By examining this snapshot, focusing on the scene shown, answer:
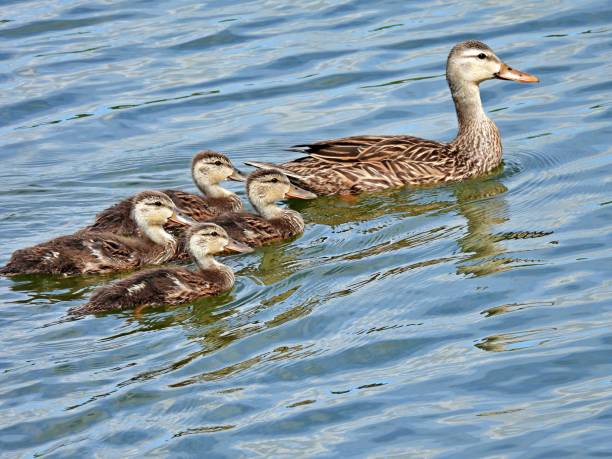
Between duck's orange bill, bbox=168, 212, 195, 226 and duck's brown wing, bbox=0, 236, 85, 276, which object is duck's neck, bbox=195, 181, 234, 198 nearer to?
duck's orange bill, bbox=168, 212, 195, 226

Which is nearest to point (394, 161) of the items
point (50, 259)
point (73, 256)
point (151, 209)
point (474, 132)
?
point (474, 132)

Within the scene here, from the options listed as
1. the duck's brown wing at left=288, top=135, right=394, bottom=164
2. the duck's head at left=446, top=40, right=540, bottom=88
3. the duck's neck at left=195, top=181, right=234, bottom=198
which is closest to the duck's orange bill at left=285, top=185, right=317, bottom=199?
the duck's brown wing at left=288, top=135, right=394, bottom=164

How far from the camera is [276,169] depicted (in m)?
11.1

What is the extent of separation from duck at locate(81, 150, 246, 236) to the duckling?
375 millimetres

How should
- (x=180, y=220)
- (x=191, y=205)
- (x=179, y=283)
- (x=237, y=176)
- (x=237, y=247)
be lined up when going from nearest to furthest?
(x=179, y=283)
(x=237, y=247)
(x=180, y=220)
(x=191, y=205)
(x=237, y=176)

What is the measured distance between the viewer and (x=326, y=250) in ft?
33.2

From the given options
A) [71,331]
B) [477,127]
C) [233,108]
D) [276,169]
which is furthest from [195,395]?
[233,108]

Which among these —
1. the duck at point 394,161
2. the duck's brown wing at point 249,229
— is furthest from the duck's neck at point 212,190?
the duck's brown wing at point 249,229

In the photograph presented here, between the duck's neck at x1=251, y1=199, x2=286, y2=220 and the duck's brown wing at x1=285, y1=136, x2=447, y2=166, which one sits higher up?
the duck's brown wing at x1=285, y1=136, x2=447, y2=166

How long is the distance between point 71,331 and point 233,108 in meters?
5.91

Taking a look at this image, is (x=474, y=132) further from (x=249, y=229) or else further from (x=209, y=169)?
(x=249, y=229)

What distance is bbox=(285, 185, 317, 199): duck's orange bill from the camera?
11219 millimetres

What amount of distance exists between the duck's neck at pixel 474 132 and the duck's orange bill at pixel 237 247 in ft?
8.40

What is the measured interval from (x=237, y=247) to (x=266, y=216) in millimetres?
873
